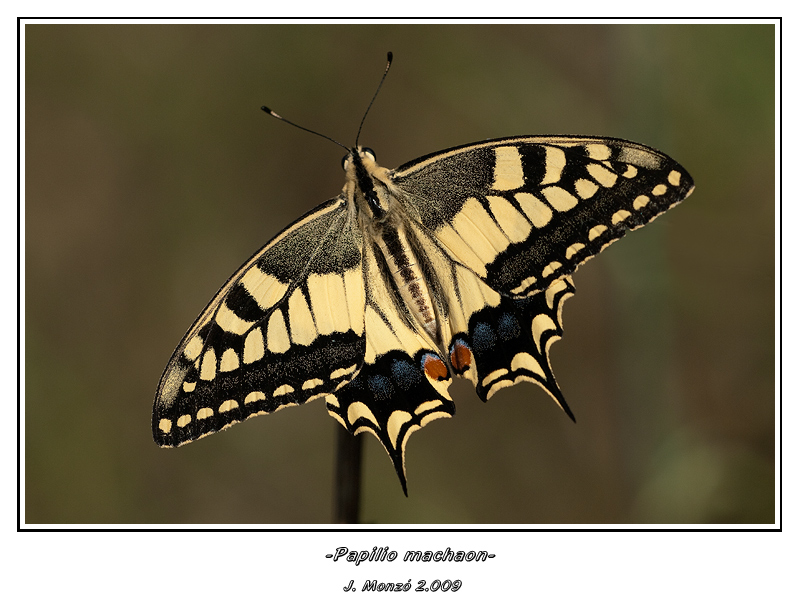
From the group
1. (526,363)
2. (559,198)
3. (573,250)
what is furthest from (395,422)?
(559,198)

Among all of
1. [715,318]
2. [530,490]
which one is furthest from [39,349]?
[715,318]

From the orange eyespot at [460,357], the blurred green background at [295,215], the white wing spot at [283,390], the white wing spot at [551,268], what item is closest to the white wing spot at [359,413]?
the white wing spot at [283,390]

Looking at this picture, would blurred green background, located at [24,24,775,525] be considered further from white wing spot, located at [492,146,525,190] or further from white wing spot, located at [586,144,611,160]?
white wing spot, located at [492,146,525,190]

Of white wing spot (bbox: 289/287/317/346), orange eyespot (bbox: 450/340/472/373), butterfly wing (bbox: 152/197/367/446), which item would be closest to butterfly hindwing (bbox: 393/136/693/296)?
orange eyespot (bbox: 450/340/472/373)

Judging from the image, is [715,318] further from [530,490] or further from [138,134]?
[138,134]

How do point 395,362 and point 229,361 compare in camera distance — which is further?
point 395,362

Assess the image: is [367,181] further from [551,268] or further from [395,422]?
[395,422]
